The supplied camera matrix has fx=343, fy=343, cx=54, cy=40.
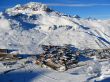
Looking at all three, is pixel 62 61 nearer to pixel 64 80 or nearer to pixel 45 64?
pixel 45 64

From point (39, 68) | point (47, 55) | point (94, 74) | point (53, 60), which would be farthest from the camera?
point (47, 55)

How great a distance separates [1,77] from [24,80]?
7.90 m

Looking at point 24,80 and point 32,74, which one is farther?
point 32,74

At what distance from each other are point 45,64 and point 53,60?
864 centimetres

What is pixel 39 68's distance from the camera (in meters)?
113

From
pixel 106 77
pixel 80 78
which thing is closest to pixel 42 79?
pixel 80 78

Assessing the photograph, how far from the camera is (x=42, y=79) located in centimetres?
9012

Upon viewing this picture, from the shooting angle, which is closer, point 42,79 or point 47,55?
point 42,79

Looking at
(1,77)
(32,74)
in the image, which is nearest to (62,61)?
(32,74)

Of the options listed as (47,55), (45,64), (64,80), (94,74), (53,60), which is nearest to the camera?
(64,80)

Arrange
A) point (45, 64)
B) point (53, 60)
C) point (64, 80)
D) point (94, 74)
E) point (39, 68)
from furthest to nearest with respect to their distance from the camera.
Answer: point (53, 60)
point (45, 64)
point (39, 68)
point (94, 74)
point (64, 80)

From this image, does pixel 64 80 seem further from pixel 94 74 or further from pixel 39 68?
pixel 39 68

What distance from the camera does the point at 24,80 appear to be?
87062 mm

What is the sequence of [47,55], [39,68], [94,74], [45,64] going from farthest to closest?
[47,55]
[45,64]
[39,68]
[94,74]
